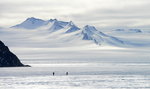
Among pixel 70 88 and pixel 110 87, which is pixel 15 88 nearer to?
pixel 70 88

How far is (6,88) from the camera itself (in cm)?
11994

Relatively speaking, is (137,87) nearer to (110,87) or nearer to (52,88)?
(110,87)

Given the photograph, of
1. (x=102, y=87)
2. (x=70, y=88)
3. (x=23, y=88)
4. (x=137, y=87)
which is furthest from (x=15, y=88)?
(x=137, y=87)

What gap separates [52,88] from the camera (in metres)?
121

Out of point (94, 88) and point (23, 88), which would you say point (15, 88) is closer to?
point (23, 88)

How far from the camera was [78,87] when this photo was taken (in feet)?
404

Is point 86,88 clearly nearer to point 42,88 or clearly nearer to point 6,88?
point 42,88

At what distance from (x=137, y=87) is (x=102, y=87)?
8.37m

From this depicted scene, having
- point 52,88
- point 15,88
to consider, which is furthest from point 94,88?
point 15,88

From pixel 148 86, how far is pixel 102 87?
37.2 ft

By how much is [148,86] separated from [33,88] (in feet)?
91.5

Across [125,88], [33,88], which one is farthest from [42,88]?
[125,88]

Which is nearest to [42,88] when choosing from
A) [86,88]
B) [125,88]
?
[86,88]

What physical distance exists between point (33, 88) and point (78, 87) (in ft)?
36.4
